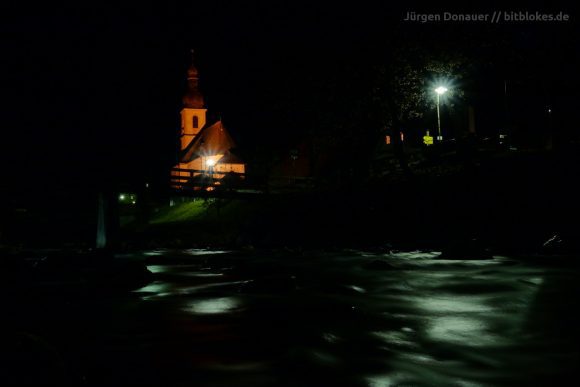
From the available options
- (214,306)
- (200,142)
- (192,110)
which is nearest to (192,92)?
(192,110)

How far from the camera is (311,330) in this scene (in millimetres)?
9812

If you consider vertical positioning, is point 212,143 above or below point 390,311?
above

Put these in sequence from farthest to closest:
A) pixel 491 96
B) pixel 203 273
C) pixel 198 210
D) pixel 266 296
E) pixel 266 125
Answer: pixel 266 125
pixel 198 210
pixel 491 96
pixel 203 273
pixel 266 296

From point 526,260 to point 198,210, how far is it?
42.3 meters

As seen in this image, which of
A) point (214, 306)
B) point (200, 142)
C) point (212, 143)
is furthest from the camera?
point (200, 142)

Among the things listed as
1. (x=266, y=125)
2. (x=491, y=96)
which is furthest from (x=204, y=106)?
(x=491, y=96)

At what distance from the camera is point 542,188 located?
27.9m

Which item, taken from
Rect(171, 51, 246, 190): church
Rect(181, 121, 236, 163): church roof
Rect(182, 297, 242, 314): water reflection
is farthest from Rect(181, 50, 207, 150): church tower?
Rect(182, 297, 242, 314): water reflection

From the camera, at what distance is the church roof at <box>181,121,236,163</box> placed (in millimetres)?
75625

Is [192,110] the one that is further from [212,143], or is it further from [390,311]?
[390,311]

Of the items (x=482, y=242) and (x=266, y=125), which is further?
(x=266, y=125)

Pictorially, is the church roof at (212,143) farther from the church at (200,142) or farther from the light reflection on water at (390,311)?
the light reflection on water at (390,311)

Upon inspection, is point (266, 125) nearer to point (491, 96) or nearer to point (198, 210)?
point (198, 210)

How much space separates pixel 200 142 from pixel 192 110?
11652mm
